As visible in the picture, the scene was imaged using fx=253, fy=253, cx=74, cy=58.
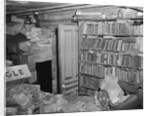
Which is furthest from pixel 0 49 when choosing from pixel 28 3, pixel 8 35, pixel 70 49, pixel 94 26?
pixel 94 26

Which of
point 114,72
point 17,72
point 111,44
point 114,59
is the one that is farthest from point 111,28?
point 17,72

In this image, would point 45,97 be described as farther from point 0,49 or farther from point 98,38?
point 98,38

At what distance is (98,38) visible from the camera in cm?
306

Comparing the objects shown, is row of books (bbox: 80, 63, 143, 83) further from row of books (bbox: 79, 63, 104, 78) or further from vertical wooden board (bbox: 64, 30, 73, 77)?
vertical wooden board (bbox: 64, 30, 73, 77)

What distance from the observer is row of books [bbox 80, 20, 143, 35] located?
3.03 metres

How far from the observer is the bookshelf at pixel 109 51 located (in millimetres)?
3047

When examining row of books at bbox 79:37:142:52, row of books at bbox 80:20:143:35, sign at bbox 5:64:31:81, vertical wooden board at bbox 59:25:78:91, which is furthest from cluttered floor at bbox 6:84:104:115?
row of books at bbox 80:20:143:35

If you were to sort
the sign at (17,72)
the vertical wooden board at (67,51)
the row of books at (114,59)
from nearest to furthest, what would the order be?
the sign at (17,72)
the vertical wooden board at (67,51)
the row of books at (114,59)

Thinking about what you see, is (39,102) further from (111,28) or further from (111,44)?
(111,28)

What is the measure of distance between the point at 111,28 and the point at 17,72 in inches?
48.2

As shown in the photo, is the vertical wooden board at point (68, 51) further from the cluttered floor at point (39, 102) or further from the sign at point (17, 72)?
the sign at point (17, 72)

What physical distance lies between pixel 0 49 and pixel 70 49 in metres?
0.80

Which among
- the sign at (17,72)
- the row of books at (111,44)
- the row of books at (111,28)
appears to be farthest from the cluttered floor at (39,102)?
the row of books at (111,28)

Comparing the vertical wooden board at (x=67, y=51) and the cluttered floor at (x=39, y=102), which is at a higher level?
the vertical wooden board at (x=67, y=51)
